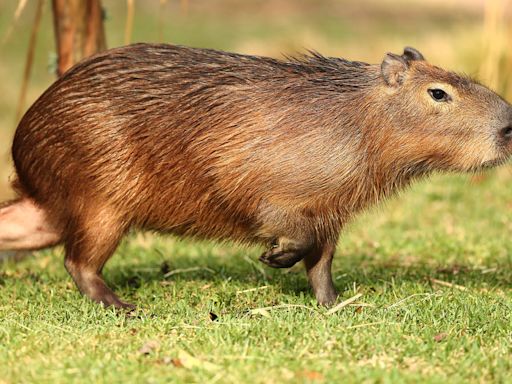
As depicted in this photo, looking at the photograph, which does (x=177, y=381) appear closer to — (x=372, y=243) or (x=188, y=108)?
(x=188, y=108)

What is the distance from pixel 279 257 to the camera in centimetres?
481

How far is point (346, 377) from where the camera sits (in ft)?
11.8

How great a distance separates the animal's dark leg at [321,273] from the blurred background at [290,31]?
72.0 inches

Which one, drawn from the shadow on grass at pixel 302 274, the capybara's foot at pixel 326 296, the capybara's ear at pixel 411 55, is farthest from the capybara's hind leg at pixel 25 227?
the capybara's ear at pixel 411 55

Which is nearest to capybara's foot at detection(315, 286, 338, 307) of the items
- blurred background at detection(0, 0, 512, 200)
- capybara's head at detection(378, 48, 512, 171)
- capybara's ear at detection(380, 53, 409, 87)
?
capybara's head at detection(378, 48, 512, 171)

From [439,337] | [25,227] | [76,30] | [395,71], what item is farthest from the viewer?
[76,30]

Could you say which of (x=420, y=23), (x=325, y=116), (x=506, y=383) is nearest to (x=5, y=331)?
(x=325, y=116)

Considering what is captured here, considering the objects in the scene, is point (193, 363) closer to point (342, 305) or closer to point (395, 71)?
point (342, 305)

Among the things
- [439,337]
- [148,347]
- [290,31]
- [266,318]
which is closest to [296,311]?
[266,318]

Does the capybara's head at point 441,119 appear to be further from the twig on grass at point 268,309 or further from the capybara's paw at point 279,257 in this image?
the twig on grass at point 268,309

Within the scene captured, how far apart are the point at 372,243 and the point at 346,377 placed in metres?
3.12

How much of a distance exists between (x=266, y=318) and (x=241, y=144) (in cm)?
90

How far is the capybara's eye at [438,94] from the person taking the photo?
4734 mm

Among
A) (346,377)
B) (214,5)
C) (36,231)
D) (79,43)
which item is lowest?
(214,5)
